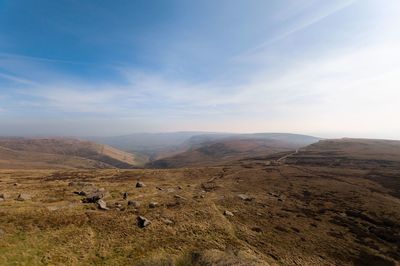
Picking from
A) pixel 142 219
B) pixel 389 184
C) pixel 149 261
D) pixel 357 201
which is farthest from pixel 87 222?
pixel 389 184

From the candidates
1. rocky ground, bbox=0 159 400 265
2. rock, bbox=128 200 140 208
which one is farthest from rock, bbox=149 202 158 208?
rock, bbox=128 200 140 208

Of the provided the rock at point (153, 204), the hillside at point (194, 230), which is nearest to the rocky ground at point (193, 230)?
the rock at point (153, 204)

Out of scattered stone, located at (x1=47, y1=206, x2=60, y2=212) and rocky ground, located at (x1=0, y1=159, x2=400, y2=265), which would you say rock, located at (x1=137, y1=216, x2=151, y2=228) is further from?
scattered stone, located at (x1=47, y1=206, x2=60, y2=212)

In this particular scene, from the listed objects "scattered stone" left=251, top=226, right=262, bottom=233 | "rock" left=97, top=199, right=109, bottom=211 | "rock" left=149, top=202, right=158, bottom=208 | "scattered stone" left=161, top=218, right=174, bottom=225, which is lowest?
"scattered stone" left=251, top=226, right=262, bottom=233

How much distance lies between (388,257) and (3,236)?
46998 mm

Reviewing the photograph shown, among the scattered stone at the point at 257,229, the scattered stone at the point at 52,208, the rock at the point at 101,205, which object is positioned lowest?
the scattered stone at the point at 257,229

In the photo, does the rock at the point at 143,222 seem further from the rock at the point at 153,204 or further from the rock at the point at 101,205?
the rock at the point at 101,205

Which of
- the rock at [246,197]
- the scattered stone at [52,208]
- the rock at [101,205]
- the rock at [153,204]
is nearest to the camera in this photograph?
the scattered stone at [52,208]

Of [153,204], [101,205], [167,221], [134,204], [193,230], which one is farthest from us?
[153,204]

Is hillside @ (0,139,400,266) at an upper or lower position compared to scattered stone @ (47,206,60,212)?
lower

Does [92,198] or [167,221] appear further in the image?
[92,198]

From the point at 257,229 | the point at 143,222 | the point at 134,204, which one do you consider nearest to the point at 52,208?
the point at 134,204

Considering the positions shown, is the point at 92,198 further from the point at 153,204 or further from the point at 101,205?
the point at 153,204

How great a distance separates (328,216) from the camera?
46250mm
